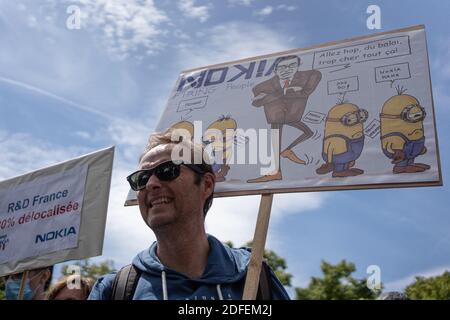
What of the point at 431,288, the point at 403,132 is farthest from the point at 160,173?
the point at 431,288

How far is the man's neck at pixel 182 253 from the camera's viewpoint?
7.22 ft

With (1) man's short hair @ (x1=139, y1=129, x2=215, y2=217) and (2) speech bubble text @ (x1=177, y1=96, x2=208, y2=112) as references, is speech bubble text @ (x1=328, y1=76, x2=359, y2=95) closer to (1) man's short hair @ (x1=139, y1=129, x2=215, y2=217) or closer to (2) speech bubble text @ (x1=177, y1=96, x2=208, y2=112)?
(2) speech bubble text @ (x1=177, y1=96, x2=208, y2=112)

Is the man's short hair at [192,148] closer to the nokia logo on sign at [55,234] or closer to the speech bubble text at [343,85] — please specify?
the speech bubble text at [343,85]

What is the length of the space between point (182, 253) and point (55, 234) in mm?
2002

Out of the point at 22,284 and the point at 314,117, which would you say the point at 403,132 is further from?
the point at 22,284

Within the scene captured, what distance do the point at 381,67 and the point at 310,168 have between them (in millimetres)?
809

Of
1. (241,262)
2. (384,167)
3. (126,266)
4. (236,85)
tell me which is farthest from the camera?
(236,85)

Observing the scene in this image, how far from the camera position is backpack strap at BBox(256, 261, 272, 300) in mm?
2156

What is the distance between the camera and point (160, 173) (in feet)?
7.44

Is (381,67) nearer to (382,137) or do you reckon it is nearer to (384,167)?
(382,137)

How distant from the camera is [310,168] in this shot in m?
2.71

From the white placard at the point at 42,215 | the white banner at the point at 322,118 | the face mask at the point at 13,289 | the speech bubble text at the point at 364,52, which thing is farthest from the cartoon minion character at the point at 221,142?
the face mask at the point at 13,289
